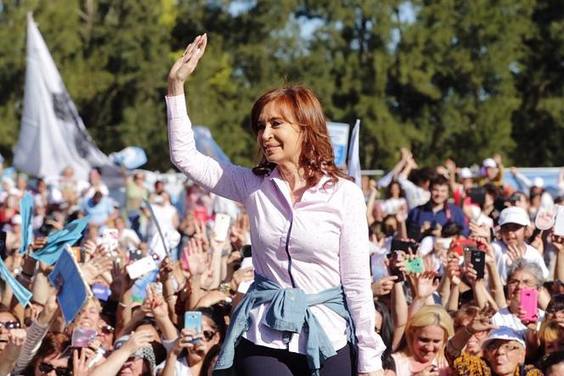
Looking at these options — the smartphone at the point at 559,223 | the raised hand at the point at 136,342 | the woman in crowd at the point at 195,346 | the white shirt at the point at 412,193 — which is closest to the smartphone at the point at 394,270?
the woman in crowd at the point at 195,346

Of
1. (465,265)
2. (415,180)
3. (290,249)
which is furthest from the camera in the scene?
(415,180)

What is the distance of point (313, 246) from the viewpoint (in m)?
4.97

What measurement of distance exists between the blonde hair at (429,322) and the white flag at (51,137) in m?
15.4

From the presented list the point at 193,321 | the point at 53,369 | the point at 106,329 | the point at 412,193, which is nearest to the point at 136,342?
the point at 193,321

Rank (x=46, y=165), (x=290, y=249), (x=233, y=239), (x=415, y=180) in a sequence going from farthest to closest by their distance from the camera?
(x=46, y=165) < (x=415, y=180) < (x=233, y=239) < (x=290, y=249)

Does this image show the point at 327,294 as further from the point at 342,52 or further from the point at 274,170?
the point at 342,52

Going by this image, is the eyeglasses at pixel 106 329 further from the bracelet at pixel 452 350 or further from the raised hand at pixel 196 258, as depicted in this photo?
the bracelet at pixel 452 350

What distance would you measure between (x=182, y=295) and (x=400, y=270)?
4.43ft

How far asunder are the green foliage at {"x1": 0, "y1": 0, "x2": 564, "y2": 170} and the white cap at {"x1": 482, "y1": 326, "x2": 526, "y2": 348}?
32.6 meters

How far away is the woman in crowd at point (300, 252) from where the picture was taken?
4.98 m

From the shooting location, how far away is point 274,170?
513 cm

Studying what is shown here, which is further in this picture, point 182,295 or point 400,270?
point 182,295

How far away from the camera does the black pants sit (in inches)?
196

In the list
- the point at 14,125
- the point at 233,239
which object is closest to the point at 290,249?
the point at 233,239
